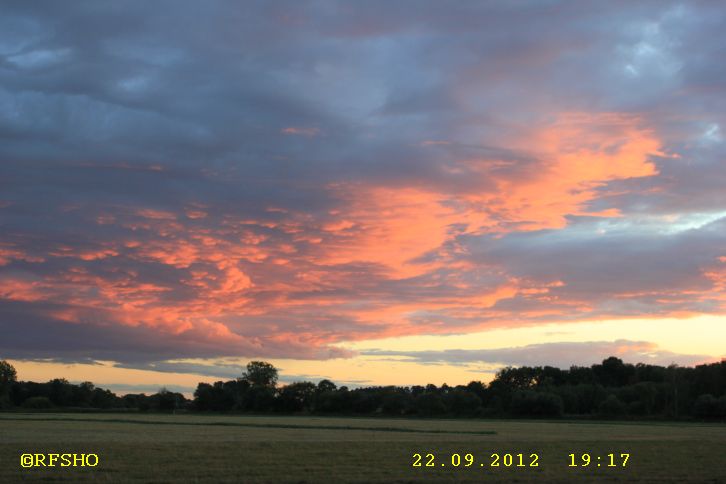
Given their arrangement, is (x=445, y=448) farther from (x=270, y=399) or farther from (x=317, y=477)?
(x=270, y=399)

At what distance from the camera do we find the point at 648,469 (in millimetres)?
33656

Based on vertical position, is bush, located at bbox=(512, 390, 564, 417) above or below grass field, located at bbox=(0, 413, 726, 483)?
below

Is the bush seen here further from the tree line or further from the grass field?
the grass field

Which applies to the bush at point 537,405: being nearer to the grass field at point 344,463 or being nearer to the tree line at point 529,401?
the tree line at point 529,401

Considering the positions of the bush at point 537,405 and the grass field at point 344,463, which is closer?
the grass field at point 344,463

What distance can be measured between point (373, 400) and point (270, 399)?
92.6 ft

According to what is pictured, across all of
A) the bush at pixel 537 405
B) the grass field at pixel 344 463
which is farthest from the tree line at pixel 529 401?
the grass field at pixel 344 463

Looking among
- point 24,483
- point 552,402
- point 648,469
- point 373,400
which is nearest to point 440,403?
point 373,400

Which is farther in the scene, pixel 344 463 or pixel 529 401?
pixel 529 401

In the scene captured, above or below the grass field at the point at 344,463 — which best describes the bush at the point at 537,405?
below

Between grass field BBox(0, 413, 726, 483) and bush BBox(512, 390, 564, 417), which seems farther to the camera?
bush BBox(512, 390, 564, 417)

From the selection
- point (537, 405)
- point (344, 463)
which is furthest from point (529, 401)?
point (344, 463)

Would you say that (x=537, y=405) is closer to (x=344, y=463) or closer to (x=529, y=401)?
(x=529, y=401)

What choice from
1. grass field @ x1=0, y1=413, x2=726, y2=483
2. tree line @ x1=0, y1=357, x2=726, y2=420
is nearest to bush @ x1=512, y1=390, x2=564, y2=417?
tree line @ x1=0, y1=357, x2=726, y2=420
